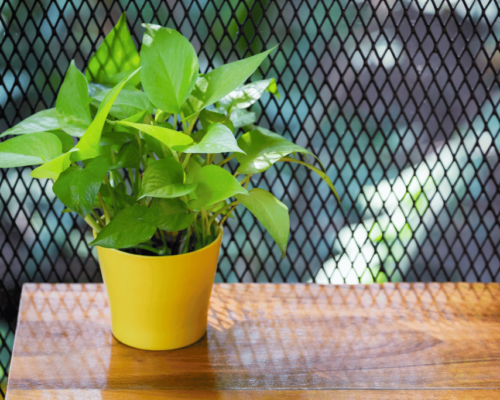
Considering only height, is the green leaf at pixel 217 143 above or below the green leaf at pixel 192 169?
above

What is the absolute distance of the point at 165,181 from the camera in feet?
1.48

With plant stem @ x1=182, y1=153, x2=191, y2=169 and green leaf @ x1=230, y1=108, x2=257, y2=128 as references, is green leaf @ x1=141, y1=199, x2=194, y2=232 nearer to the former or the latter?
plant stem @ x1=182, y1=153, x2=191, y2=169

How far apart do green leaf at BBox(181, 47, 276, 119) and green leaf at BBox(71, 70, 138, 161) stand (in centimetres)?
8

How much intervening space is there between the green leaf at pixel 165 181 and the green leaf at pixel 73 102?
0.30 feet

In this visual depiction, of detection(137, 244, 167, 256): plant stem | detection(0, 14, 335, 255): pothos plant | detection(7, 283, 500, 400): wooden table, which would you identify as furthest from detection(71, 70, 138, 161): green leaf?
detection(7, 283, 500, 400): wooden table

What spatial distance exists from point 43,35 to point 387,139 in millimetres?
527

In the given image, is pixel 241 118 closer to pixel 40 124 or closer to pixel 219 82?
pixel 219 82

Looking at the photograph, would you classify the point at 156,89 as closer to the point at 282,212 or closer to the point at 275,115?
the point at 282,212

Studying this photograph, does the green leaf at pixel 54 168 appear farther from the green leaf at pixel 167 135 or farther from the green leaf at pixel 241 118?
the green leaf at pixel 241 118

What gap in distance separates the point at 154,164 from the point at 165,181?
→ 0.06 feet

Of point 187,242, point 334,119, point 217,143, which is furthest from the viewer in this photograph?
point 334,119

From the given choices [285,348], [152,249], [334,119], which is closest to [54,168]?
[152,249]

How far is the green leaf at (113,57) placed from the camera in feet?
1.79

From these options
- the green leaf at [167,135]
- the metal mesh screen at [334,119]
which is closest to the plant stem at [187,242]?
the green leaf at [167,135]
